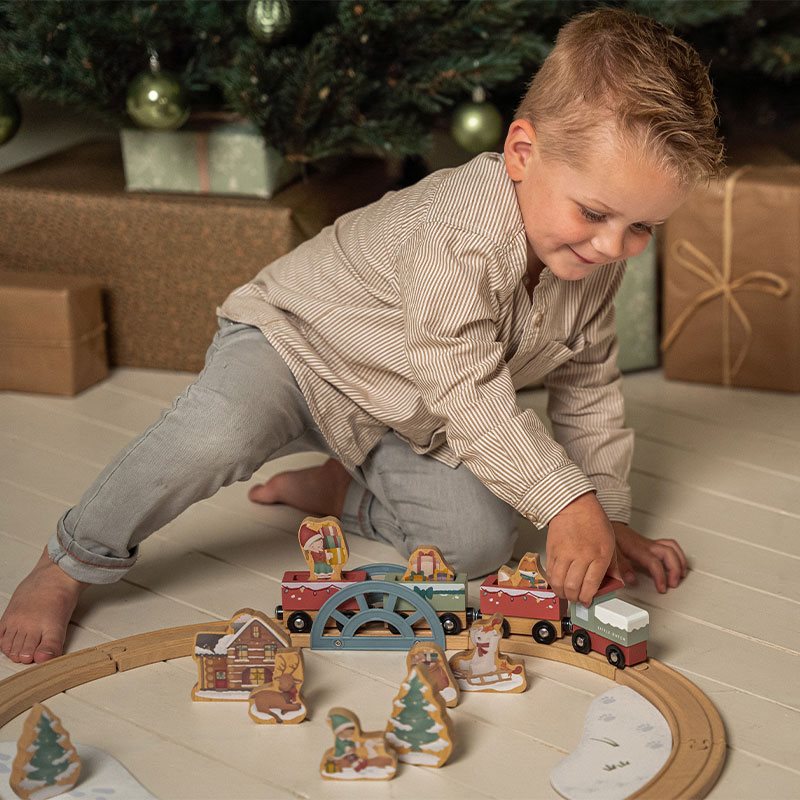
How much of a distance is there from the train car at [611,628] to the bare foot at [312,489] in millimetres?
392

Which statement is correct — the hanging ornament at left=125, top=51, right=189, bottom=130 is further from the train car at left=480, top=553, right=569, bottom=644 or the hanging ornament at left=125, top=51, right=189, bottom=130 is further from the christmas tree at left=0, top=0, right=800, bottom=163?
the train car at left=480, top=553, right=569, bottom=644

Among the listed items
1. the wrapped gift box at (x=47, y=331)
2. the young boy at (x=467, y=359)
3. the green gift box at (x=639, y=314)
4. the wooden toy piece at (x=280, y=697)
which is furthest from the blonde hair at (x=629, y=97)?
the wrapped gift box at (x=47, y=331)

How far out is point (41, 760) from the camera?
93 cm

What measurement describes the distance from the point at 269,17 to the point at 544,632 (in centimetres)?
91

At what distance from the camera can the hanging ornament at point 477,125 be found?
175cm

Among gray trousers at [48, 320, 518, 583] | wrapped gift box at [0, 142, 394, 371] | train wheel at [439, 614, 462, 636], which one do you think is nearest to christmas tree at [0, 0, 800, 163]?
wrapped gift box at [0, 142, 394, 371]

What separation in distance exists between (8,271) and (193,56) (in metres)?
0.43

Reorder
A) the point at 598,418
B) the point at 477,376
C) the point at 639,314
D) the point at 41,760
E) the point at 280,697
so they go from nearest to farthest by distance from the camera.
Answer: the point at 41,760
the point at 280,697
the point at 477,376
the point at 598,418
the point at 639,314

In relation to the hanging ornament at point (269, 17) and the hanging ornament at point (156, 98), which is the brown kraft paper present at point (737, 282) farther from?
the hanging ornament at point (156, 98)

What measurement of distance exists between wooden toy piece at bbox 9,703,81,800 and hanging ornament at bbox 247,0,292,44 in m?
1.00

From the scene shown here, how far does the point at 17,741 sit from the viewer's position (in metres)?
0.98

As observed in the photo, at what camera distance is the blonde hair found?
1.05m

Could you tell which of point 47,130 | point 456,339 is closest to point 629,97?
point 456,339

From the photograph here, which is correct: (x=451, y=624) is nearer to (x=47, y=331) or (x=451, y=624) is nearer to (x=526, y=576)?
(x=526, y=576)
